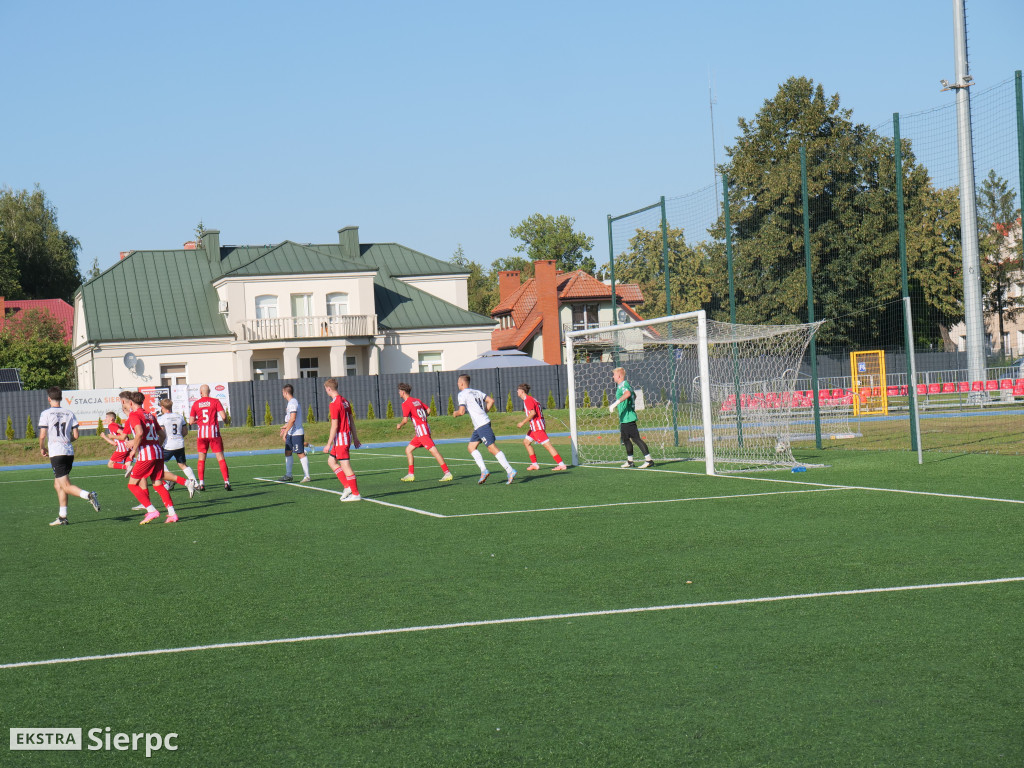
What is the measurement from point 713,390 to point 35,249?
66453 mm

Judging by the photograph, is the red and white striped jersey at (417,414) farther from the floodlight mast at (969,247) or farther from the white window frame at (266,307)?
the white window frame at (266,307)

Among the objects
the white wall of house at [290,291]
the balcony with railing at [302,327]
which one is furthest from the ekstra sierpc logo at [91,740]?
the white wall of house at [290,291]

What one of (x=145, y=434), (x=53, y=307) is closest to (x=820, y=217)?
(x=145, y=434)

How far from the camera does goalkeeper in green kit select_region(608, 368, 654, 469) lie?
17.6 meters

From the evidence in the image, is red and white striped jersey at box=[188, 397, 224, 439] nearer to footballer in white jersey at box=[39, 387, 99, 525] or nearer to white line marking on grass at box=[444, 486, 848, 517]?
footballer in white jersey at box=[39, 387, 99, 525]

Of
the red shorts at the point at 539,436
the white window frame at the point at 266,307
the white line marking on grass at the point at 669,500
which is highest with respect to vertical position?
the white window frame at the point at 266,307

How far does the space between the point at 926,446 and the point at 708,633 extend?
15.8 m

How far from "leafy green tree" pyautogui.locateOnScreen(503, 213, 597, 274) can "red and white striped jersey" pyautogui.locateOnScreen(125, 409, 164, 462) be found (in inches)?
2911

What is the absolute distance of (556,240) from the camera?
8612 centimetres

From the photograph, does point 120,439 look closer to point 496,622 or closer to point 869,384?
point 496,622

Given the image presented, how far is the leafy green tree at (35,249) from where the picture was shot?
71125 mm

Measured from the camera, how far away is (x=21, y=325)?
57312 millimetres

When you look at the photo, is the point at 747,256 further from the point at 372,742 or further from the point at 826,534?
the point at 372,742

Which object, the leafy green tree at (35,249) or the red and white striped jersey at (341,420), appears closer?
the red and white striped jersey at (341,420)
